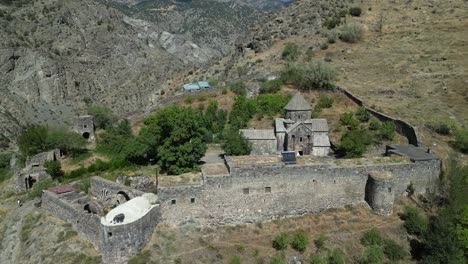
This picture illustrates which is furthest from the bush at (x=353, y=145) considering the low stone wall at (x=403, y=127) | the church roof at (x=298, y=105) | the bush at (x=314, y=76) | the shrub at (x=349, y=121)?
the bush at (x=314, y=76)

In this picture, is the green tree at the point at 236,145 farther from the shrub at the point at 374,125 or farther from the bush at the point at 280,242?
the shrub at the point at 374,125

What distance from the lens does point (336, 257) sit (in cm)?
2184

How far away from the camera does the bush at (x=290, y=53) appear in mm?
58656

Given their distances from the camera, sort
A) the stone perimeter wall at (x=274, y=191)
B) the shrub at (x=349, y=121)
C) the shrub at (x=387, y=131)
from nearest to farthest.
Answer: the stone perimeter wall at (x=274, y=191) < the shrub at (x=387, y=131) < the shrub at (x=349, y=121)

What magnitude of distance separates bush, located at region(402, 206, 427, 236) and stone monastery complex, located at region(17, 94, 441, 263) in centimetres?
124

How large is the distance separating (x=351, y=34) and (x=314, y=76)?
67.0 ft

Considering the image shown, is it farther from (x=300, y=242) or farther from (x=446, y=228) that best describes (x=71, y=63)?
(x=446, y=228)

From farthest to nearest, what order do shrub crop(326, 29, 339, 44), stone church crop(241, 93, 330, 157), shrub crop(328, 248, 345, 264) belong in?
shrub crop(326, 29, 339, 44) → stone church crop(241, 93, 330, 157) → shrub crop(328, 248, 345, 264)

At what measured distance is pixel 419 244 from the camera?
77.6 ft

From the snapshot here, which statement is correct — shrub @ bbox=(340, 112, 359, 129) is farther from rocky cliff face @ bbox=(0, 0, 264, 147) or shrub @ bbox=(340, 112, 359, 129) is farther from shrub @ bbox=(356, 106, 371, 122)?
rocky cliff face @ bbox=(0, 0, 264, 147)

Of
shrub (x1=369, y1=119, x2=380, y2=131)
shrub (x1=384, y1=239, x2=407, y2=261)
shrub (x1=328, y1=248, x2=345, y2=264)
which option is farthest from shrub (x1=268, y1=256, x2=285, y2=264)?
shrub (x1=369, y1=119, x2=380, y2=131)

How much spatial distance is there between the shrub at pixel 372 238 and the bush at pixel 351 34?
4542 centimetres

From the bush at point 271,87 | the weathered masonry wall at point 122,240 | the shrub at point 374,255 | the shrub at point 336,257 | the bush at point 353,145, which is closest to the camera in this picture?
the weathered masonry wall at point 122,240

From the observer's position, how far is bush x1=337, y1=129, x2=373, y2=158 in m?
29.8
